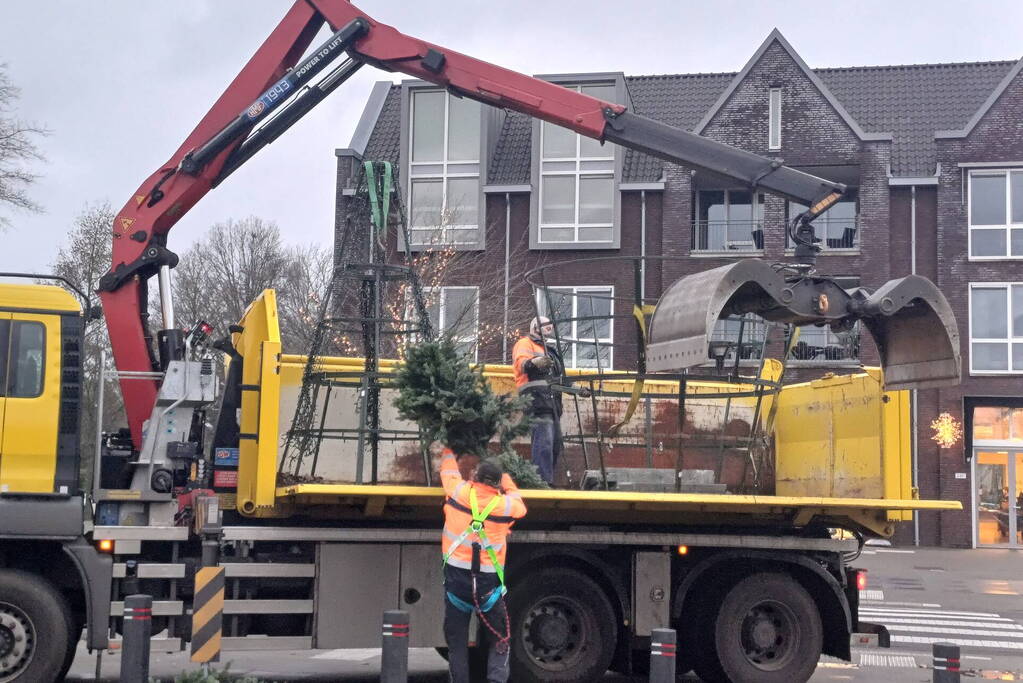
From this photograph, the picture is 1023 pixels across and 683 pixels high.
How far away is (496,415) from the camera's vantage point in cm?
1004

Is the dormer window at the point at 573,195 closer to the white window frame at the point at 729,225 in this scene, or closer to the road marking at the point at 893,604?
the white window frame at the point at 729,225

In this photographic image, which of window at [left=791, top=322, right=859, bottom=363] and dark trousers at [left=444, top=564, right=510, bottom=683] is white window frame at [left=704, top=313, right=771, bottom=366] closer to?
window at [left=791, top=322, right=859, bottom=363]

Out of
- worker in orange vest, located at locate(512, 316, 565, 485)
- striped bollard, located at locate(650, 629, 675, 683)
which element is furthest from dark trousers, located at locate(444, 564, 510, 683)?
worker in orange vest, located at locate(512, 316, 565, 485)

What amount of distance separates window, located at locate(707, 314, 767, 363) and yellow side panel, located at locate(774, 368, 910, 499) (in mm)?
861

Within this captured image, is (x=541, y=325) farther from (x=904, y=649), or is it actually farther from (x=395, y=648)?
(x=904, y=649)

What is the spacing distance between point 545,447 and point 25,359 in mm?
4185

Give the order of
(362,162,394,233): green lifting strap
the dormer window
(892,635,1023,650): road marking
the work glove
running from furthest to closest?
the dormer window, (892,635,1023,650): road marking, the work glove, (362,162,394,233): green lifting strap

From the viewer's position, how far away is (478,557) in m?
9.47

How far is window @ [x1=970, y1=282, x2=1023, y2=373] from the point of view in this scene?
110 feet

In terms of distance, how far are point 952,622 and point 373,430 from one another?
10.2m

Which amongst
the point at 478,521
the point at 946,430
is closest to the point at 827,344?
the point at 478,521

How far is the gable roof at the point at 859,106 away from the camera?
1382 inches

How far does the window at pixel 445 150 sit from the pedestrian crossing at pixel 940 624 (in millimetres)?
18076

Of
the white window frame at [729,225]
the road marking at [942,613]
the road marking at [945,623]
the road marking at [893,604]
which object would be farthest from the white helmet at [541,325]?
the white window frame at [729,225]
